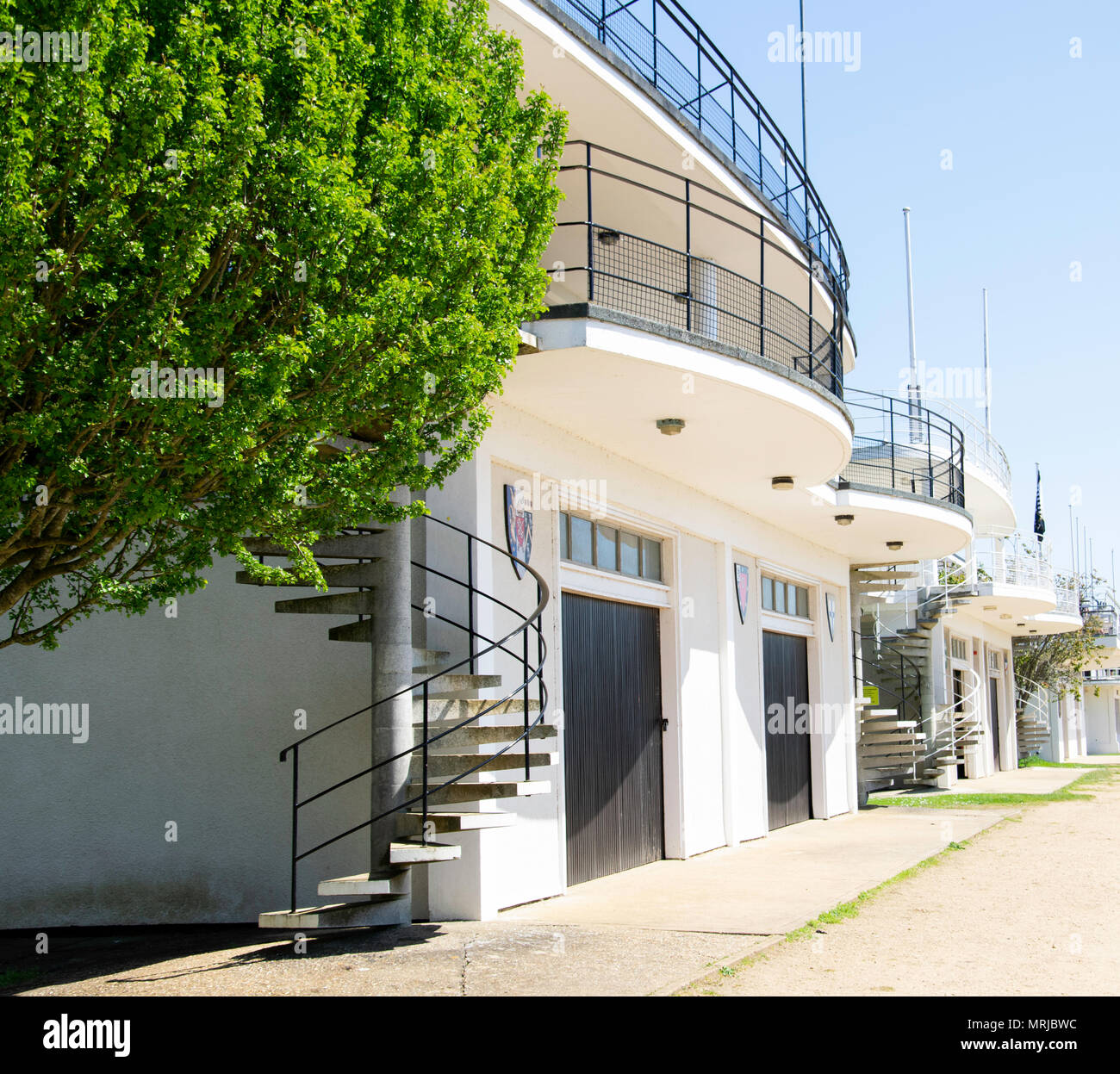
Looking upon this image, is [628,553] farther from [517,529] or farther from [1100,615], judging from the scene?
[1100,615]

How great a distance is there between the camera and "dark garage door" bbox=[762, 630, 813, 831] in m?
16.8

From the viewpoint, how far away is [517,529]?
10.2 metres

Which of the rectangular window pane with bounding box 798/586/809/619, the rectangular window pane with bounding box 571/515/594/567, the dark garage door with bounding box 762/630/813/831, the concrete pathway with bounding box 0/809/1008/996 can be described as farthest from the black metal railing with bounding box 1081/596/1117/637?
the rectangular window pane with bounding box 571/515/594/567

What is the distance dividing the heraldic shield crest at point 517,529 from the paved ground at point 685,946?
9.92 ft

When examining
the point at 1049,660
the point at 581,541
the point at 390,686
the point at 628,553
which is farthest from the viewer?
the point at 1049,660

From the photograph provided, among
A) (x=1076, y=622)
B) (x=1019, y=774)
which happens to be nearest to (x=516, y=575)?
(x=1019, y=774)

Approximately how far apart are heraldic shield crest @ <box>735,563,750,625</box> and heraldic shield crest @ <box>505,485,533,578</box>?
550cm

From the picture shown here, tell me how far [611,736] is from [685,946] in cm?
A: 423

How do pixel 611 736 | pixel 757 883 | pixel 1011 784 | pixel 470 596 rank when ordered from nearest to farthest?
1. pixel 470 596
2. pixel 757 883
3. pixel 611 736
4. pixel 1011 784

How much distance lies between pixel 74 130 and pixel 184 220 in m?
0.58

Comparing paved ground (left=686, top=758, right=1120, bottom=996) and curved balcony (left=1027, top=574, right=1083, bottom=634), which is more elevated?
curved balcony (left=1027, top=574, right=1083, bottom=634)

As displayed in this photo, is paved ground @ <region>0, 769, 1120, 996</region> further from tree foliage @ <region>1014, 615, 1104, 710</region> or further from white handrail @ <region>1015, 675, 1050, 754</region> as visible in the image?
tree foliage @ <region>1014, 615, 1104, 710</region>

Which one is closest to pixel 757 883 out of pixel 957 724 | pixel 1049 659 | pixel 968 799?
pixel 968 799

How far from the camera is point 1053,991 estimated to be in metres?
6.45
